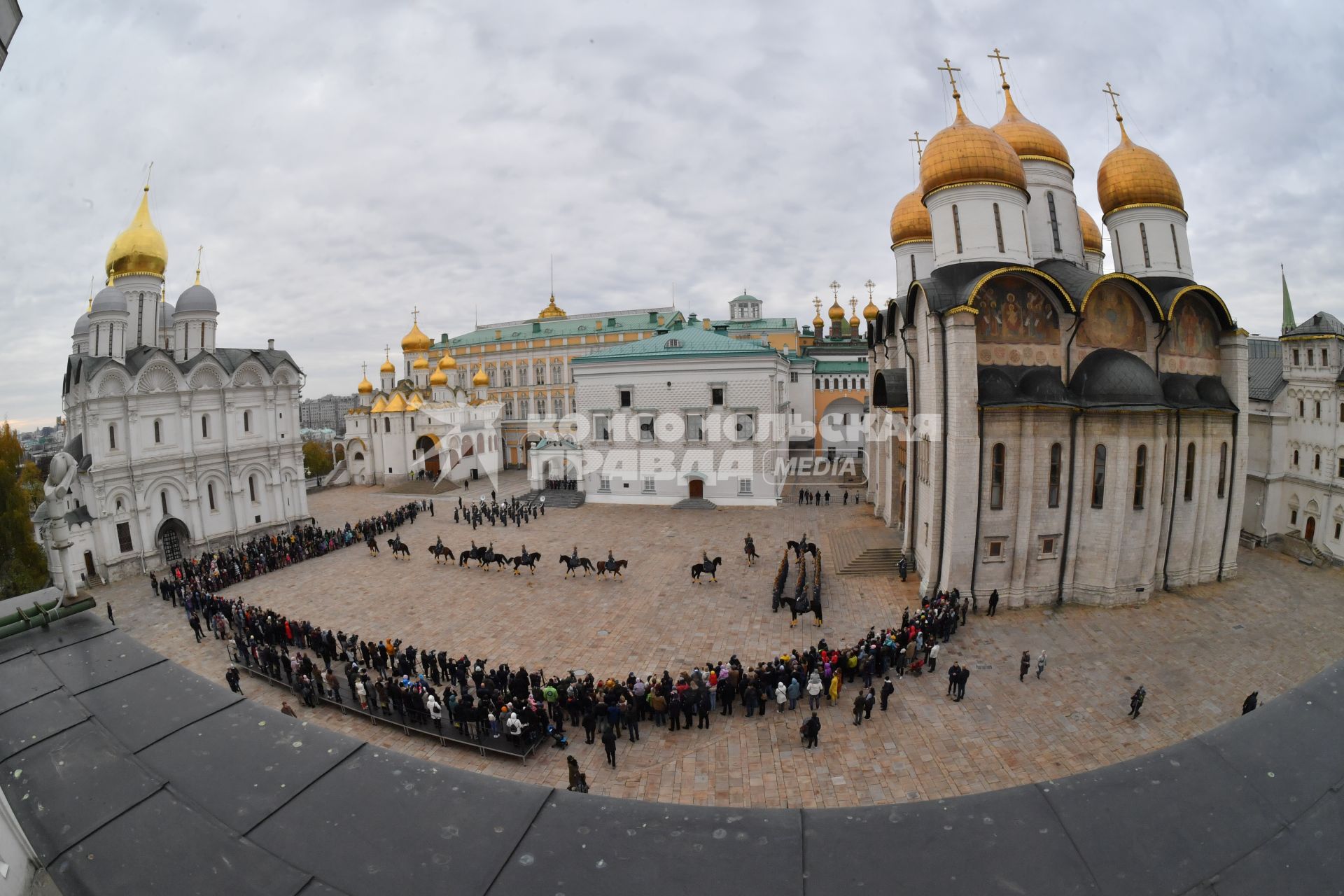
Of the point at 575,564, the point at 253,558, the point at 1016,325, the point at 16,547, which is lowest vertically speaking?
the point at 575,564

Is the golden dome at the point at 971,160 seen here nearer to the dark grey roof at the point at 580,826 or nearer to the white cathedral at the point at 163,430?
the dark grey roof at the point at 580,826

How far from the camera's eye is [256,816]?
2.81 m

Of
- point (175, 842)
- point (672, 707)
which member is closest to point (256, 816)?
point (175, 842)

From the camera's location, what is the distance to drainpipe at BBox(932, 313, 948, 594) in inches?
651

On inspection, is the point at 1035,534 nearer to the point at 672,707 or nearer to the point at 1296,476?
the point at 672,707

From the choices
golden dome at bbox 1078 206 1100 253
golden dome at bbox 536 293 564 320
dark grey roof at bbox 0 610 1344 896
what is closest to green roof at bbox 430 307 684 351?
golden dome at bbox 536 293 564 320

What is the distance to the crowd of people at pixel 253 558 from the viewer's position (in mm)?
20094

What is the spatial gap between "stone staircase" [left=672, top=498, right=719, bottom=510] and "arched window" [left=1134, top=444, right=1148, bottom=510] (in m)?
17.6

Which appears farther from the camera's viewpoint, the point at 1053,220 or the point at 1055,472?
the point at 1053,220

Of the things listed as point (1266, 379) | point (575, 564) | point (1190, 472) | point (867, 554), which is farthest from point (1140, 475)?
point (575, 564)

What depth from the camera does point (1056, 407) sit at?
638 inches

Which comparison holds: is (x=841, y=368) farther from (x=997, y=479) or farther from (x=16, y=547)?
(x=16, y=547)

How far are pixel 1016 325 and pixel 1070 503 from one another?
4912 millimetres

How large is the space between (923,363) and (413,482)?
114 ft
